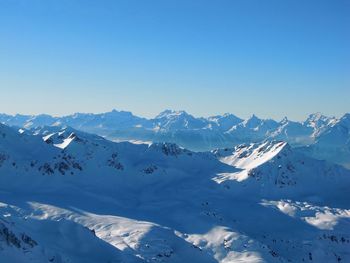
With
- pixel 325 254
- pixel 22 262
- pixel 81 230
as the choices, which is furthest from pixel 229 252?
pixel 22 262

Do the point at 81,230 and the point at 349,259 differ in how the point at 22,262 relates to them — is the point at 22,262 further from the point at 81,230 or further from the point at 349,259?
the point at 349,259

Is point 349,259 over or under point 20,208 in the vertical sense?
under

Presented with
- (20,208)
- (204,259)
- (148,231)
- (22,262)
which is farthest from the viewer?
(20,208)

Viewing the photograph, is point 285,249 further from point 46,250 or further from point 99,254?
point 46,250

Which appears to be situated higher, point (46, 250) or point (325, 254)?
point (46, 250)

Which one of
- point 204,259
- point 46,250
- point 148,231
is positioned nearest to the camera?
point 46,250

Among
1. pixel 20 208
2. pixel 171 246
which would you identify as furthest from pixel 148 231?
pixel 20 208

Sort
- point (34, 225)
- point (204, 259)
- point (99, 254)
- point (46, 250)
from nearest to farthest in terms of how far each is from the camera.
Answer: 1. point (46, 250)
2. point (99, 254)
3. point (34, 225)
4. point (204, 259)

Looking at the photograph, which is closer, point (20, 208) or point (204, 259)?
point (204, 259)

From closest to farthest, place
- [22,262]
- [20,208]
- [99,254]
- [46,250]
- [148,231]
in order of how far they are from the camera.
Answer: [22,262] < [46,250] < [99,254] < [148,231] < [20,208]
